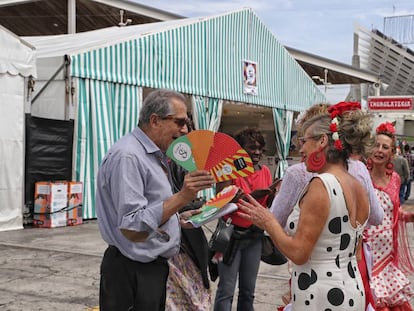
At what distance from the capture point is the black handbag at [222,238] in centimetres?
382

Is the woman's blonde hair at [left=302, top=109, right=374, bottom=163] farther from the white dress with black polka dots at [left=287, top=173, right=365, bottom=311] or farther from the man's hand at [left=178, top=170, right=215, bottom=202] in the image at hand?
the man's hand at [left=178, top=170, right=215, bottom=202]

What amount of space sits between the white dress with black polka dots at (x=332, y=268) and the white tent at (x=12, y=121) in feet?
25.3

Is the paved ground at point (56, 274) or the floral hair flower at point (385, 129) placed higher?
the floral hair flower at point (385, 129)

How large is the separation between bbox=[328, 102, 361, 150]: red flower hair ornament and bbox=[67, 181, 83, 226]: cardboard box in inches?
314

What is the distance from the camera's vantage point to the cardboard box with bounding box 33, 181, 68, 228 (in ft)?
31.3

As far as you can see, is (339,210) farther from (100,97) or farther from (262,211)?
(100,97)

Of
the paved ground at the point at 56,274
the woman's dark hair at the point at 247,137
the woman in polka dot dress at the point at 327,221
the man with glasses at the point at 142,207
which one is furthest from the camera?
the paved ground at the point at 56,274

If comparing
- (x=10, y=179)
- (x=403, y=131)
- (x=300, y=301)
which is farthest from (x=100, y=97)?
(x=403, y=131)

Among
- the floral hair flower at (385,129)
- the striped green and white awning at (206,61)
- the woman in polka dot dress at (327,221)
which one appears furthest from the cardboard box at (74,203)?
the woman in polka dot dress at (327,221)

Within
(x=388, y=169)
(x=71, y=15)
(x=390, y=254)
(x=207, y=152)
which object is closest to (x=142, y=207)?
(x=207, y=152)

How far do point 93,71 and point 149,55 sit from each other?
182 cm

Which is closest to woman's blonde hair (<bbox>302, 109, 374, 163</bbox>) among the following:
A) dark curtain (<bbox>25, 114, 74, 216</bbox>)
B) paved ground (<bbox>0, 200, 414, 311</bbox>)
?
paved ground (<bbox>0, 200, 414, 311</bbox>)

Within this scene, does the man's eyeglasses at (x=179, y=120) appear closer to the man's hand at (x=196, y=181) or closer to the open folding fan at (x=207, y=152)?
the open folding fan at (x=207, y=152)

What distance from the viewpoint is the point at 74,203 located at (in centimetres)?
1005
